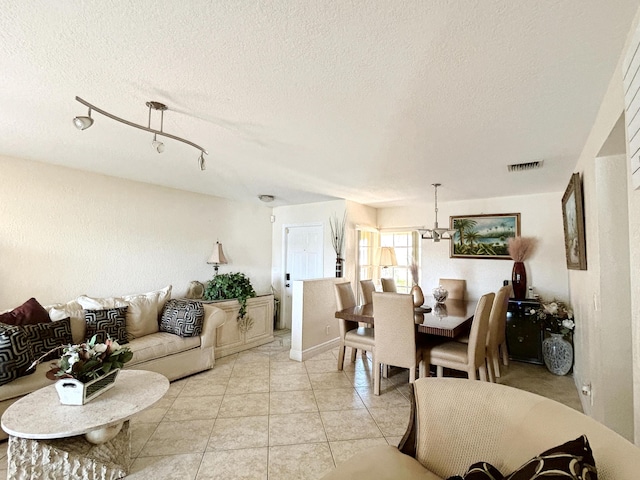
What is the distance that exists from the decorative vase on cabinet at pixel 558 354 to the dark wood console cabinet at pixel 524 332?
203 mm

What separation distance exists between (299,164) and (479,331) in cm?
231

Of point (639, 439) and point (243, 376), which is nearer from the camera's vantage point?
point (639, 439)

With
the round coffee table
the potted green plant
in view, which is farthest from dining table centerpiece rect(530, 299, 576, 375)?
the round coffee table

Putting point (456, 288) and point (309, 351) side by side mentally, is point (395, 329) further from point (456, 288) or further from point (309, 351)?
point (456, 288)

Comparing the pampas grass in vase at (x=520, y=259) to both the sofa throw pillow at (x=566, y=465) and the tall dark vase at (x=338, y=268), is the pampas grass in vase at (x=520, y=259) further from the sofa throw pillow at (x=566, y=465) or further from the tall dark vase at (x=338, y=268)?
the sofa throw pillow at (x=566, y=465)

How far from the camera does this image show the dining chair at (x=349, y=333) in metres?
3.44

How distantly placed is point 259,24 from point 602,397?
287cm

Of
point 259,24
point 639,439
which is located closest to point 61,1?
point 259,24

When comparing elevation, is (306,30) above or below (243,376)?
above

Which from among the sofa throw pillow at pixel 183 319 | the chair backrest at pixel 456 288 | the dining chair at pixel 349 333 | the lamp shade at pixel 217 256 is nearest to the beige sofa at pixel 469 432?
the dining chair at pixel 349 333

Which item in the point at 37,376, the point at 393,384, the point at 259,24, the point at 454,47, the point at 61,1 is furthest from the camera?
the point at 393,384

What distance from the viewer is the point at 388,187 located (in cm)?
408

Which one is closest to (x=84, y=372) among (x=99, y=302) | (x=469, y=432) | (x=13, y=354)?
(x=13, y=354)

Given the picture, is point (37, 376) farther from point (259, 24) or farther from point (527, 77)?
point (527, 77)
